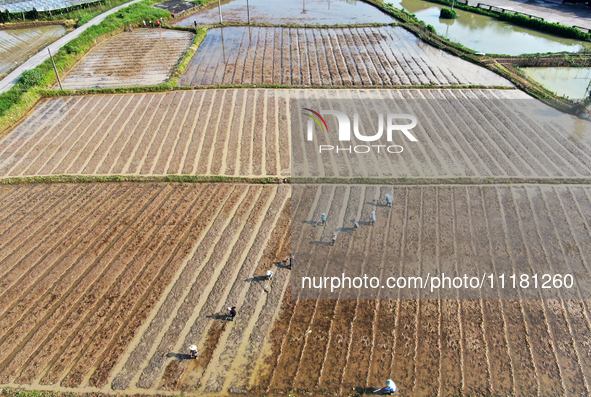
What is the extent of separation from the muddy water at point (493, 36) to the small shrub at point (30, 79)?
27.1m

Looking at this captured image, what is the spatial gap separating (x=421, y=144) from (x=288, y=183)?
597 centimetres

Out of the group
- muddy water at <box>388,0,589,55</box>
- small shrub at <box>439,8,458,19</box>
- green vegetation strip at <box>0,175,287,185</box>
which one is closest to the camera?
green vegetation strip at <box>0,175,287,185</box>

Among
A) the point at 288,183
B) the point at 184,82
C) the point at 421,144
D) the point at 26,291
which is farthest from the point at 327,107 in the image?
the point at 26,291

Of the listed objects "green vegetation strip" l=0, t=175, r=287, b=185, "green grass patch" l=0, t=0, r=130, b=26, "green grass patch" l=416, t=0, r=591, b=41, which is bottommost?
"green vegetation strip" l=0, t=175, r=287, b=185

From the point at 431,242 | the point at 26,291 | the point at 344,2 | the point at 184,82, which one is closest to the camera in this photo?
the point at 26,291

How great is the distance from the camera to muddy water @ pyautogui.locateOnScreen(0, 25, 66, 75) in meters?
24.8

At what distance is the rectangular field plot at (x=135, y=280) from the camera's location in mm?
8781

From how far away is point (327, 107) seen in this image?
1908 centimetres

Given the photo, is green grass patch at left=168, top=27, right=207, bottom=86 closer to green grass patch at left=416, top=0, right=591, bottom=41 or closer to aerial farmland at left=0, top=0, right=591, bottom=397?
aerial farmland at left=0, top=0, right=591, bottom=397

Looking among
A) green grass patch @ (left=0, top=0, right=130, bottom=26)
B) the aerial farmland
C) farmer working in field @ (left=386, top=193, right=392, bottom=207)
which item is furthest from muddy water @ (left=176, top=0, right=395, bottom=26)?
farmer working in field @ (left=386, top=193, right=392, bottom=207)

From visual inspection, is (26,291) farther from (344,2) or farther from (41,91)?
(344,2)

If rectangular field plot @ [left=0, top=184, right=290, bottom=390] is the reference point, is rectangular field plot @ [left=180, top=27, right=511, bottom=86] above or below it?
above

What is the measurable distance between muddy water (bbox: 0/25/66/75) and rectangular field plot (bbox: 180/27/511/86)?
11.1 meters

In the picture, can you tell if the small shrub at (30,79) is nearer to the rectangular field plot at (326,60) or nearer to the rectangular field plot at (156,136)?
the rectangular field plot at (156,136)
